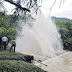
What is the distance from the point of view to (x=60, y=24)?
22438 millimetres

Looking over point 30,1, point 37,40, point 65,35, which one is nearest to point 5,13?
point 30,1

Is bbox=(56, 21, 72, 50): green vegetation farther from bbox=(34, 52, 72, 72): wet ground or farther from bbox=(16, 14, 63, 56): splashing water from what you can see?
bbox=(34, 52, 72, 72): wet ground

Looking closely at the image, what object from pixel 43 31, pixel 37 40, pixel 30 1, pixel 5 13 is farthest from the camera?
pixel 43 31

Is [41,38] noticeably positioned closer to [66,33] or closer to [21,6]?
[66,33]

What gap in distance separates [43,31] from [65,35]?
3.80m

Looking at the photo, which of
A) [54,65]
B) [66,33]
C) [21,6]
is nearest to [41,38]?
[66,33]

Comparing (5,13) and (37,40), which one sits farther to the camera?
(37,40)

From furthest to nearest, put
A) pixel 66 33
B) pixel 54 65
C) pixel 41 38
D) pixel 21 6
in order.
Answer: pixel 66 33
pixel 41 38
pixel 54 65
pixel 21 6

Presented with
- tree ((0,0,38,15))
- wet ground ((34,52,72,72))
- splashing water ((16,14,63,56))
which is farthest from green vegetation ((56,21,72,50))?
tree ((0,0,38,15))

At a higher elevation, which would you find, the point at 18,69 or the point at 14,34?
the point at 14,34

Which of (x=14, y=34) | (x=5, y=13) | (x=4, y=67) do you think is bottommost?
(x=4, y=67)

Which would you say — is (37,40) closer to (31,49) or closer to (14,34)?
(31,49)

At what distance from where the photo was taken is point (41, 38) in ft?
→ 59.4

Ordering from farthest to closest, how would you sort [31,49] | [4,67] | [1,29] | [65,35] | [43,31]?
[65,35] → [43,31] → [31,49] → [1,29] → [4,67]
